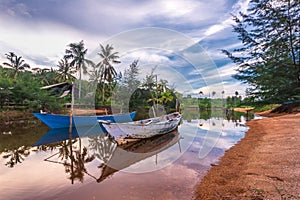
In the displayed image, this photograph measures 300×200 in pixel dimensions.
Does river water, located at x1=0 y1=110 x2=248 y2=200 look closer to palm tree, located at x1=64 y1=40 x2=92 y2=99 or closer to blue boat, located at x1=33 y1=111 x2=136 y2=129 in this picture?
blue boat, located at x1=33 y1=111 x2=136 y2=129

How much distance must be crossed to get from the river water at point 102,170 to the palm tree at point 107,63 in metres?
21.2

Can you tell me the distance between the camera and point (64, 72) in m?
32.6

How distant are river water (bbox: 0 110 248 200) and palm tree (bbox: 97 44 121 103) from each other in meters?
21.2

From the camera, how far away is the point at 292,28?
11.3 m

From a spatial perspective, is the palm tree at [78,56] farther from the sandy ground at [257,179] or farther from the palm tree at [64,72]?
the sandy ground at [257,179]

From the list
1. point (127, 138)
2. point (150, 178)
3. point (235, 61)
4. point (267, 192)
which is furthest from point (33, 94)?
point (267, 192)

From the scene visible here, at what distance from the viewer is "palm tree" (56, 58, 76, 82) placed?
32.8m

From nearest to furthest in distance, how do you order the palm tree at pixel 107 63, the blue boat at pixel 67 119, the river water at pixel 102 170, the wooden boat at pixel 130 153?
the river water at pixel 102 170, the wooden boat at pixel 130 153, the blue boat at pixel 67 119, the palm tree at pixel 107 63

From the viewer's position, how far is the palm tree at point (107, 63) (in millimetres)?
28344

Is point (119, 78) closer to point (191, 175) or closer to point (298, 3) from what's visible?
point (298, 3)

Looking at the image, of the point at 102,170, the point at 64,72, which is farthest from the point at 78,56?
the point at 102,170

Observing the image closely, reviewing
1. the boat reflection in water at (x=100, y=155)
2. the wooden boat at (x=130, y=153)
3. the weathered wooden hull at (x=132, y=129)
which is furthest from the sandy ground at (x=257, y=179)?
the weathered wooden hull at (x=132, y=129)

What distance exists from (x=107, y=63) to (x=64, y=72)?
10327 millimetres

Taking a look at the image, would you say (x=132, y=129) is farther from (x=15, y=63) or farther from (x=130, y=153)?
(x=15, y=63)
